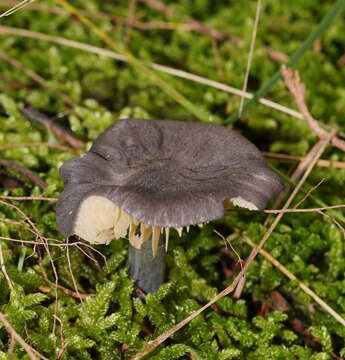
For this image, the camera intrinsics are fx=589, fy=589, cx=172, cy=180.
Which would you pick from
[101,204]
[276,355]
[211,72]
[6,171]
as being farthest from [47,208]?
[211,72]

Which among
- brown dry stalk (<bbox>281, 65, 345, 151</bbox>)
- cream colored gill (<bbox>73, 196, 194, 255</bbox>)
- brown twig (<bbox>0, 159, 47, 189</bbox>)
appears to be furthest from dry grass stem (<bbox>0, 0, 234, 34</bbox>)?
cream colored gill (<bbox>73, 196, 194, 255</bbox>)

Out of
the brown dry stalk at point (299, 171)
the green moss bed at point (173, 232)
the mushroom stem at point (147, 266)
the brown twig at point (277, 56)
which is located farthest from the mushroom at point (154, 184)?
the brown twig at point (277, 56)

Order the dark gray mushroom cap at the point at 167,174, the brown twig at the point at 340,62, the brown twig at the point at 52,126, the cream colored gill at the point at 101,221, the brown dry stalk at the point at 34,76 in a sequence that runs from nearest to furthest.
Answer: the dark gray mushroom cap at the point at 167,174 → the cream colored gill at the point at 101,221 → the brown twig at the point at 52,126 → the brown dry stalk at the point at 34,76 → the brown twig at the point at 340,62

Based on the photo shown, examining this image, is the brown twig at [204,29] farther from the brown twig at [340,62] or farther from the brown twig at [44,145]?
the brown twig at [44,145]

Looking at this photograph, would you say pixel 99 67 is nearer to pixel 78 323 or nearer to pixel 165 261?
pixel 165 261

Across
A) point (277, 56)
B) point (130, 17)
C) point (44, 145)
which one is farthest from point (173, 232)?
point (130, 17)
